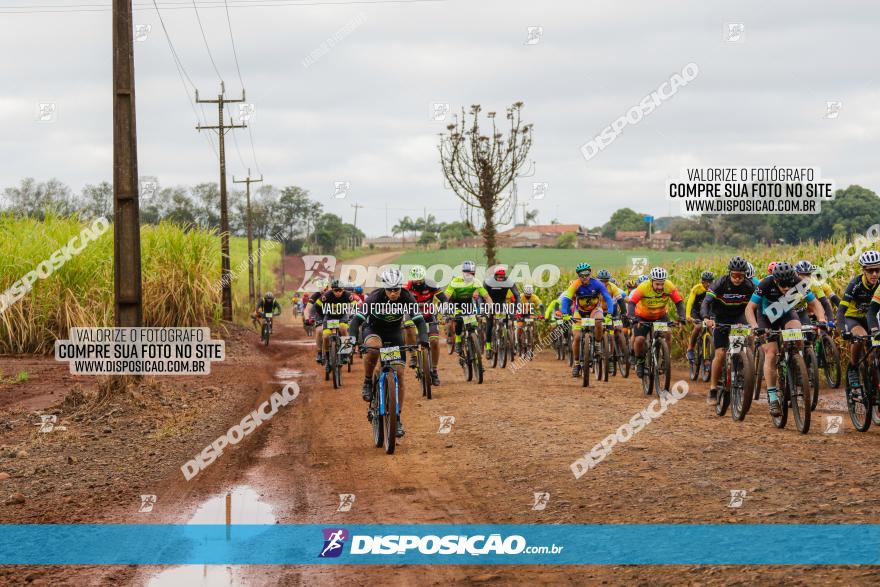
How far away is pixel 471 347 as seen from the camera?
1841 centimetres

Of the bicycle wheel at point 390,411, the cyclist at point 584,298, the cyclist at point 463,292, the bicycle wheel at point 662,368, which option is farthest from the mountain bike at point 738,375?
the cyclist at point 463,292

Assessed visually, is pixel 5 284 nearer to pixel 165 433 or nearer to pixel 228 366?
pixel 228 366

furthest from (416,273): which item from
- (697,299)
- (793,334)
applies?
(697,299)

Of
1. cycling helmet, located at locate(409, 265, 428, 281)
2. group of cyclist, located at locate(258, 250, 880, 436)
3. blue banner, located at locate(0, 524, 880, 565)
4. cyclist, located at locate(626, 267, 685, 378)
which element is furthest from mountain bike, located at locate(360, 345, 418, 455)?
cyclist, located at locate(626, 267, 685, 378)

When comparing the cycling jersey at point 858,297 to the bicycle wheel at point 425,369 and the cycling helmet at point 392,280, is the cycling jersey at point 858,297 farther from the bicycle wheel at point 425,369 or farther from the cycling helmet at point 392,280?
the bicycle wheel at point 425,369

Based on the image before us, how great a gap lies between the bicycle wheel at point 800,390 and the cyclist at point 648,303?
4735 millimetres

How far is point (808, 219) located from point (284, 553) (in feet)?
184

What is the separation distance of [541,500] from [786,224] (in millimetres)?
55021

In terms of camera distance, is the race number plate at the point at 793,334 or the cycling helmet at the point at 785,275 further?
the cycling helmet at the point at 785,275

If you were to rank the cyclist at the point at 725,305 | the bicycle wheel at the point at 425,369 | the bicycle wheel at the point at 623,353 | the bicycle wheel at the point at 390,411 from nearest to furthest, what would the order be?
the bicycle wheel at the point at 390,411 < the cyclist at the point at 725,305 < the bicycle wheel at the point at 425,369 < the bicycle wheel at the point at 623,353

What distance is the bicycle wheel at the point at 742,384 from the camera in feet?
38.8

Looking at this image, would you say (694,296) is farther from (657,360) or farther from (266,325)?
(266,325)

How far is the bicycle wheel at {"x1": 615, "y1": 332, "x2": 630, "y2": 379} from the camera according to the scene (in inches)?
731

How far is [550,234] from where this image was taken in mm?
112688
